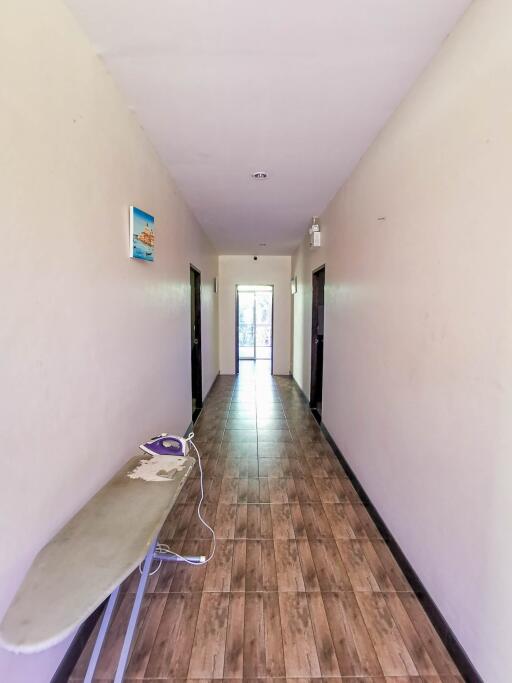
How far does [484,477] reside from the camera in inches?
47.9

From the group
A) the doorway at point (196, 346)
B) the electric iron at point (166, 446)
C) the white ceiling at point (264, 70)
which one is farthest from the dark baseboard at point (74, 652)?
the doorway at point (196, 346)

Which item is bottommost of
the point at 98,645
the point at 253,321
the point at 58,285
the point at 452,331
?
the point at 98,645

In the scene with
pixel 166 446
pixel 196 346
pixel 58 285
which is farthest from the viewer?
pixel 196 346

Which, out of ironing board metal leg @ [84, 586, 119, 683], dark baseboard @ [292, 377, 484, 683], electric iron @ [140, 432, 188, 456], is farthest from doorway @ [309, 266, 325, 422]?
ironing board metal leg @ [84, 586, 119, 683]

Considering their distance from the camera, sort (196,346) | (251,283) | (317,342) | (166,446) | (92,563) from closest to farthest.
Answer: (92,563), (166,446), (317,342), (196,346), (251,283)

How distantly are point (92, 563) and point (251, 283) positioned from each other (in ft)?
21.9

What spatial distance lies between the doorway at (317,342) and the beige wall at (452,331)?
88.9 inches

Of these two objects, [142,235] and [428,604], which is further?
[142,235]

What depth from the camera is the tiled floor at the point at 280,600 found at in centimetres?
137

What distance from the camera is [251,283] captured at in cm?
742

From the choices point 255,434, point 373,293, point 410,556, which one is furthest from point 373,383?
point 255,434

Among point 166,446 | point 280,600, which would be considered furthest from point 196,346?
point 280,600

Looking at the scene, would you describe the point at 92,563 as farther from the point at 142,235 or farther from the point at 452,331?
the point at 142,235

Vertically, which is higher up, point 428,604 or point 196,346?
point 196,346
